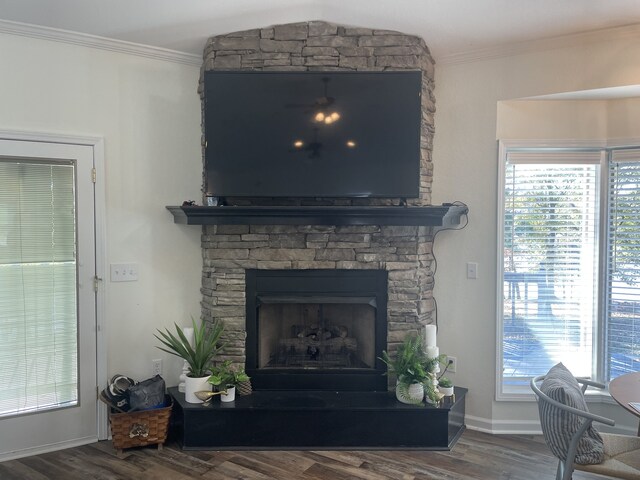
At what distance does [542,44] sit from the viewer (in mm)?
3076

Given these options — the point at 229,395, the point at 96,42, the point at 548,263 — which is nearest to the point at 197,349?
the point at 229,395

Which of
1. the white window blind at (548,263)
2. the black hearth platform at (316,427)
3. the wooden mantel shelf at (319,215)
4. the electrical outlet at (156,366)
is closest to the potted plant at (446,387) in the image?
the black hearth platform at (316,427)

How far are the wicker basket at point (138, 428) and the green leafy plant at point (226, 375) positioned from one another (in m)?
0.34

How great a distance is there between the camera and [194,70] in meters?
3.34

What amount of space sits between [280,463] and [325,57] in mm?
2504

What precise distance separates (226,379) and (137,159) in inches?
61.6

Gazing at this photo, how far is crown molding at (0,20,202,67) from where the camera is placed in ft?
9.29

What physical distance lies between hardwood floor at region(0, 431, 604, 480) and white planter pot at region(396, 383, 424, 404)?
306 mm

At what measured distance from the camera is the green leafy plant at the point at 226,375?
2.96 metres

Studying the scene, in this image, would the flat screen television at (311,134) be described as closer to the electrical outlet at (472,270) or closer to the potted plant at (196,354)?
the electrical outlet at (472,270)

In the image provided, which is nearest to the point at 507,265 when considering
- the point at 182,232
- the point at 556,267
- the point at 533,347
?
the point at 556,267

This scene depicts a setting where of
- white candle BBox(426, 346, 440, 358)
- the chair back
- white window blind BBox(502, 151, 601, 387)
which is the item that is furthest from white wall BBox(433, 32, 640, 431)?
the chair back

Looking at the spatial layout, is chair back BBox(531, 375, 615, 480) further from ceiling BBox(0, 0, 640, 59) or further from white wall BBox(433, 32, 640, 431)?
ceiling BBox(0, 0, 640, 59)

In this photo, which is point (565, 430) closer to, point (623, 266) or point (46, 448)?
point (623, 266)
